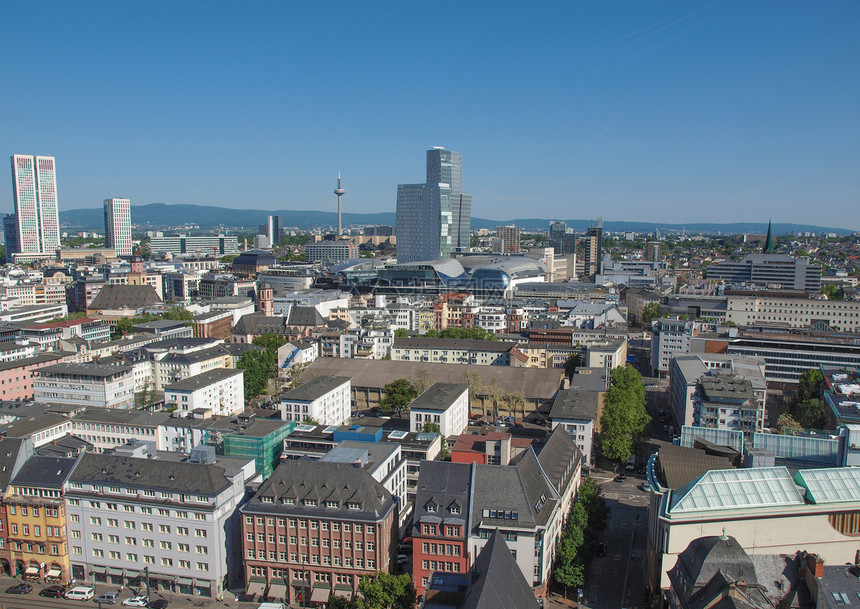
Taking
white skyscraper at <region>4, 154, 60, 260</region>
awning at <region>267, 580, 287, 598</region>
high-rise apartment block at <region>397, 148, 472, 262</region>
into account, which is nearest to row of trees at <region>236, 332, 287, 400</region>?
awning at <region>267, 580, 287, 598</region>

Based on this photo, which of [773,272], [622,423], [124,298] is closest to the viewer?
[622,423]

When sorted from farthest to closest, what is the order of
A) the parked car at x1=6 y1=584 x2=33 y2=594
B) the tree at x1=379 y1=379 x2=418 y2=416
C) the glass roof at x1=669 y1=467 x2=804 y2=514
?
the tree at x1=379 y1=379 x2=418 y2=416 < the parked car at x1=6 y1=584 x2=33 y2=594 < the glass roof at x1=669 y1=467 x2=804 y2=514

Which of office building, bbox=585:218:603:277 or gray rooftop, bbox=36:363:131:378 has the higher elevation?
office building, bbox=585:218:603:277

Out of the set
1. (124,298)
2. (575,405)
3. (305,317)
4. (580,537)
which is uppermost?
(124,298)

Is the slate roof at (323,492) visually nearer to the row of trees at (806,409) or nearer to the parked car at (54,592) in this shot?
the parked car at (54,592)

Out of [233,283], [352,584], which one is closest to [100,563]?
[352,584]

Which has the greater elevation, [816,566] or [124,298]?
[124,298]

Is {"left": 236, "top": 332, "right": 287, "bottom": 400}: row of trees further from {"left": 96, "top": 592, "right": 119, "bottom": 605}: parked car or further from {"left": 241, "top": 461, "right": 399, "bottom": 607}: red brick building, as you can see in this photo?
{"left": 241, "top": 461, "right": 399, "bottom": 607}: red brick building

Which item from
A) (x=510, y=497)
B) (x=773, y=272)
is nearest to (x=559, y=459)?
(x=510, y=497)

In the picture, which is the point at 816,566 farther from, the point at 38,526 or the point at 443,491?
the point at 38,526
